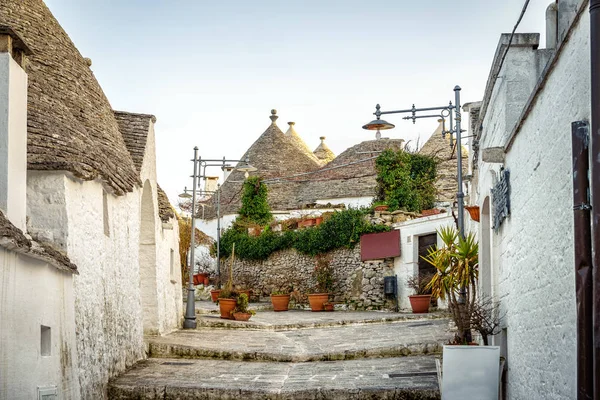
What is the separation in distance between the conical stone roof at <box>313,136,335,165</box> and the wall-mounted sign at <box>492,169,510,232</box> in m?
39.1

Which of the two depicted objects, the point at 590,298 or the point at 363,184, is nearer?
the point at 590,298

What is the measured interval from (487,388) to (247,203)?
1043 inches

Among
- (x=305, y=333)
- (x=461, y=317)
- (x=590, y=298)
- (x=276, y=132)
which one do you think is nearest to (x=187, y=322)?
(x=305, y=333)

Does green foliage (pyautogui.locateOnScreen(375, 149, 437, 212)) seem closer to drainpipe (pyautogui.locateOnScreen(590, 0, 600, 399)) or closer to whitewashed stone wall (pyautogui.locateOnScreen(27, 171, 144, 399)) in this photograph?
whitewashed stone wall (pyautogui.locateOnScreen(27, 171, 144, 399))

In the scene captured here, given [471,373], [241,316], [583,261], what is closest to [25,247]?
[583,261]

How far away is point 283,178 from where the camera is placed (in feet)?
127

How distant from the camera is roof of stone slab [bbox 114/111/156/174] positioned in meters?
14.4

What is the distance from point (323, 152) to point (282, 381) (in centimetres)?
3945

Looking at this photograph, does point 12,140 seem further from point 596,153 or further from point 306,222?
point 306,222

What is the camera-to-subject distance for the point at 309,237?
2797 centimetres

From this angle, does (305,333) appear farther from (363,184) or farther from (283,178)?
(283,178)

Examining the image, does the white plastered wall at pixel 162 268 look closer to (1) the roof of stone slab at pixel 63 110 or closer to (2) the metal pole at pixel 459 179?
(1) the roof of stone slab at pixel 63 110

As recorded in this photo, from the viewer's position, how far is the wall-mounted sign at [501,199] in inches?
336

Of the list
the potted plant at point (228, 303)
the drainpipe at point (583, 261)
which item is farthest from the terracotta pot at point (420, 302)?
the drainpipe at point (583, 261)
